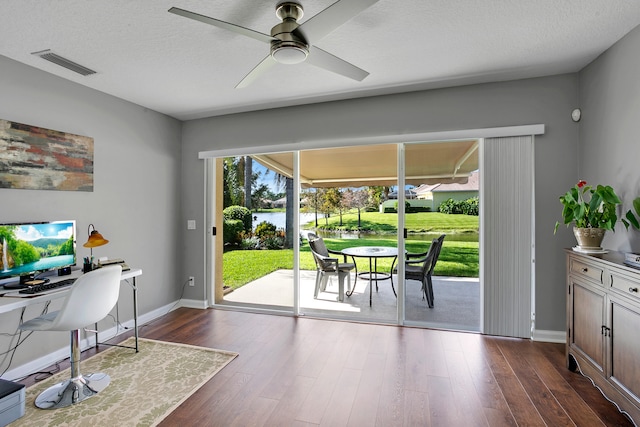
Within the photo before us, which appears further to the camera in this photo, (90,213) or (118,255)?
(118,255)

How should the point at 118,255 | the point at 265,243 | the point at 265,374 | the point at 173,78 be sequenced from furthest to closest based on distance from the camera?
1. the point at 265,243
2. the point at 118,255
3. the point at 173,78
4. the point at 265,374

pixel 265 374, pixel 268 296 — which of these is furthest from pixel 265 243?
pixel 265 374

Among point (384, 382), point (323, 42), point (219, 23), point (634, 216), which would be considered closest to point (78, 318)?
point (219, 23)

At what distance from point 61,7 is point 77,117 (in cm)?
145

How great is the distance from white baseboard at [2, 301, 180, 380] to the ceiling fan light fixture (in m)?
3.22

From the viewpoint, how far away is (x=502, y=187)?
3250mm

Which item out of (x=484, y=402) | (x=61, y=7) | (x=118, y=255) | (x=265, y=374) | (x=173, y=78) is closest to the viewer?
(x=61, y=7)

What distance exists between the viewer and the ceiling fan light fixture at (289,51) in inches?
73.2

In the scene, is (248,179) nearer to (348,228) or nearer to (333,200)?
(333,200)

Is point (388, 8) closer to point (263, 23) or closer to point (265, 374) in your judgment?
point (263, 23)

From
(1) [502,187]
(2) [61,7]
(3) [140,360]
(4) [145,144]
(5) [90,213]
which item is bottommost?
(3) [140,360]

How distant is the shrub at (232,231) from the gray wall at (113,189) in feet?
2.14

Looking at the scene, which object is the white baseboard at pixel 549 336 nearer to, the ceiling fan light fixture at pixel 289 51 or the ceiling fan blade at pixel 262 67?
the ceiling fan light fixture at pixel 289 51

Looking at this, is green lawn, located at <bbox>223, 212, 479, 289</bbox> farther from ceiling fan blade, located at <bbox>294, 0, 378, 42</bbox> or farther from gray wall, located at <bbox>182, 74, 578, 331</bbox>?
ceiling fan blade, located at <bbox>294, 0, 378, 42</bbox>
